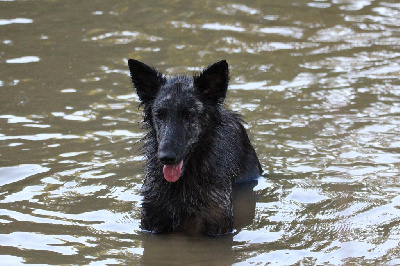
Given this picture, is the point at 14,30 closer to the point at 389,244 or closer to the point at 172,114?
the point at 172,114

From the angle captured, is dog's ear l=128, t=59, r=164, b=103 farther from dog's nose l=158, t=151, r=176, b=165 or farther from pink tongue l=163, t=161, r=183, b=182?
dog's nose l=158, t=151, r=176, b=165

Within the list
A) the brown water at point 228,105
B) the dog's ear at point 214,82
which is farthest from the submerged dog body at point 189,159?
the brown water at point 228,105

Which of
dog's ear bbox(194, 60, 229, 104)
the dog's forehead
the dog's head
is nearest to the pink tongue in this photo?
the dog's head

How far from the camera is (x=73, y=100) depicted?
13.1 m

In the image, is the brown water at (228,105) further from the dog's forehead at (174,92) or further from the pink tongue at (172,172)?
the dog's forehead at (174,92)

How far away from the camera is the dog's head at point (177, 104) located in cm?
828

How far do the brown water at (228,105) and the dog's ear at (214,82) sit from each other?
1.57m

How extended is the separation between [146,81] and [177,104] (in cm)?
67

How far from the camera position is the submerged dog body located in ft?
28.2

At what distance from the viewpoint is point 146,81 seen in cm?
896

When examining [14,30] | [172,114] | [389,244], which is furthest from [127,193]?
[14,30]

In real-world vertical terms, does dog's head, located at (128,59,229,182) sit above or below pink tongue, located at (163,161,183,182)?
above

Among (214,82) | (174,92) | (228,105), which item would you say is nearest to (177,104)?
(174,92)

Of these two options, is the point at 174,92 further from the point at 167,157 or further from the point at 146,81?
the point at 167,157
